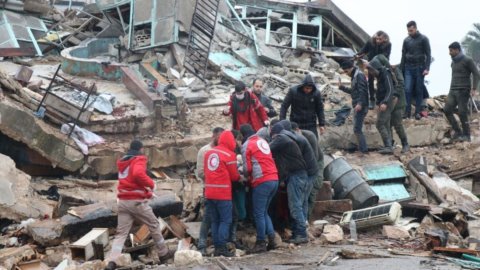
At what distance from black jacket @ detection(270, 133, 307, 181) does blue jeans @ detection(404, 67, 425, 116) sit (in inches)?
207

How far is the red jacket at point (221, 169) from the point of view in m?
8.05

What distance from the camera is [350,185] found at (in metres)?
10.4

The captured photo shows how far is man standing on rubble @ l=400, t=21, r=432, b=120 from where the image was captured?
12797 mm

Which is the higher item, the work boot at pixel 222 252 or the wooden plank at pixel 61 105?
the wooden plank at pixel 61 105

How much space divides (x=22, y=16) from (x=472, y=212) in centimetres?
1324

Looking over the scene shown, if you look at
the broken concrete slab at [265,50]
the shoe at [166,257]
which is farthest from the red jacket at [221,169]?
the broken concrete slab at [265,50]

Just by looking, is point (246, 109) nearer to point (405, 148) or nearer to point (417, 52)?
point (405, 148)

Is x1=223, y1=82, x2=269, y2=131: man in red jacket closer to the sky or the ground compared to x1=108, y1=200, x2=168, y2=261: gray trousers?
closer to the sky

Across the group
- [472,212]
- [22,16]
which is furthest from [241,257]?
[22,16]

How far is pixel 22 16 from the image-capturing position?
61.1ft

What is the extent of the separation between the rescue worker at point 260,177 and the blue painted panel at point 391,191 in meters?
3.15

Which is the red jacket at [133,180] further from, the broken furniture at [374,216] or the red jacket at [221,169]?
the broken furniture at [374,216]

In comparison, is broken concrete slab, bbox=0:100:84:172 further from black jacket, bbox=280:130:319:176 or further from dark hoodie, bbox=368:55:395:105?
dark hoodie, bbox=368:55:395:105

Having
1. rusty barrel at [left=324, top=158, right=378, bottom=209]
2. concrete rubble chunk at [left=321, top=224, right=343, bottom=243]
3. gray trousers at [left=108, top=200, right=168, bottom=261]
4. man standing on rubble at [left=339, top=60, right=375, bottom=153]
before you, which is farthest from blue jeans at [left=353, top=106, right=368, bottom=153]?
gray trousers at [left=108, top=200, right=168, bottom=261]
